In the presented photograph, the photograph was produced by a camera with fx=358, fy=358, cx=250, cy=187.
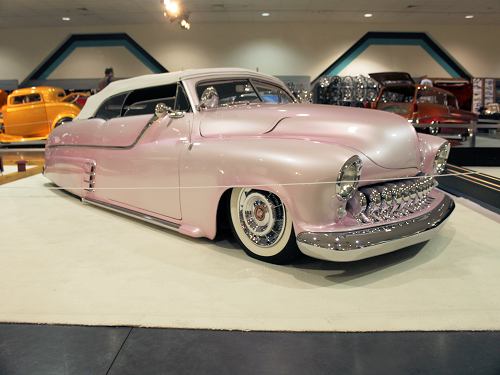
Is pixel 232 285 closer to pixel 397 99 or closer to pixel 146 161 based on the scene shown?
pixel 146 161

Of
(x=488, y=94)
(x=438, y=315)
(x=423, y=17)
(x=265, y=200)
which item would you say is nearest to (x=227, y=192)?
(x=265, y=200)

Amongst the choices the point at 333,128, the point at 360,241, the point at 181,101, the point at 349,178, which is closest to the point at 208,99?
the point at 181,101

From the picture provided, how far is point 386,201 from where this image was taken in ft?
6.79

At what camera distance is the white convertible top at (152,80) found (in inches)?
112

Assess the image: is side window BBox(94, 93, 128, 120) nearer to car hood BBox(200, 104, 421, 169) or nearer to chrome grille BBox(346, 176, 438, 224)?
car hood BBox(200, 104, 421, 169)

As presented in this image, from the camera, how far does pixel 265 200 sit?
7.02ft

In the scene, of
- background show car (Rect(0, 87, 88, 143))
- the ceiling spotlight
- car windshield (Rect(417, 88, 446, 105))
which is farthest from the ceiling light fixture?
car windshield (Rect(417, 88, 446, 105))

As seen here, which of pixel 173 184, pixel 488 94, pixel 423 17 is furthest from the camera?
pixel 488 94

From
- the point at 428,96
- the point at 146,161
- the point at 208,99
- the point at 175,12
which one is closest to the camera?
the point at 208,99

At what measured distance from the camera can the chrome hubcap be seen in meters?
2.13

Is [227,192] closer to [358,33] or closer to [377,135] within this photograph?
[377,135]

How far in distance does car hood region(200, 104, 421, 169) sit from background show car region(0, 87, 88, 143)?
283 inches

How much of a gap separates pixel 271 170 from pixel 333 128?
49 centimetres

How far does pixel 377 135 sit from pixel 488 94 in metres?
13.0
